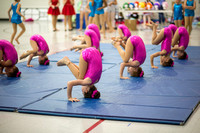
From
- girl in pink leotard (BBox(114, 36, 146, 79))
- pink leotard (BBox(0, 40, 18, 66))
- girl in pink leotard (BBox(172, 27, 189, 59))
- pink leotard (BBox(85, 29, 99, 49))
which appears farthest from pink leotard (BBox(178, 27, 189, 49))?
pink leotard (BBox(0, 40, 18, 66))

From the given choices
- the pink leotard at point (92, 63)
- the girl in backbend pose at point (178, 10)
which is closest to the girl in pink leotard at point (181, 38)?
the pink leotard at point (92, 63)

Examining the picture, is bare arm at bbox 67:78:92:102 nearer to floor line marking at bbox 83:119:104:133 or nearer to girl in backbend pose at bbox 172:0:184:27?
floor line marking at bbox 83:119:104:133

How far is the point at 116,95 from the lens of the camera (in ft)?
15.1

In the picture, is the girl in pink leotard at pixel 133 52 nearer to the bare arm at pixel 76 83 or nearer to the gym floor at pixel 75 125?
the bare arm at pixel 76 83

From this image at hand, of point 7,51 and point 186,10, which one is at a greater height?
point 186,10

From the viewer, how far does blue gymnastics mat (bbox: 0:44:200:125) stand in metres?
3.83

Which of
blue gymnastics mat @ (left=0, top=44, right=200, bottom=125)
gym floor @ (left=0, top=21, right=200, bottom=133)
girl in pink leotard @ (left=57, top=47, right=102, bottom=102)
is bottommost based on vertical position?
gym floor @ (left=0, top=21, right=200, bottom=133)

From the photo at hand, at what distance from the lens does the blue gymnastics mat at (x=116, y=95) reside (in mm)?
3834

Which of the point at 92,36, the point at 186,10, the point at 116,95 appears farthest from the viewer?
the point at 186,10

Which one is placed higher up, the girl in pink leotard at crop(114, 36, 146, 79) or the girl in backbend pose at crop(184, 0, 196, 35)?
the girl in backbend pose at crop(184, 0, 196, 35)

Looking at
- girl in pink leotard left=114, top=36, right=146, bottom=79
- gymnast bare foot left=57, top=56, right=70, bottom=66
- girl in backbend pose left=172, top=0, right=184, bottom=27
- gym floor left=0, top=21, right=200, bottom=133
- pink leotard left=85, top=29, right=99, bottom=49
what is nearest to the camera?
gym floor left=0, top=21, right=200, bottom=133

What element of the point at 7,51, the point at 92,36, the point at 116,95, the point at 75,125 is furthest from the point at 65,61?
the point at 92,36

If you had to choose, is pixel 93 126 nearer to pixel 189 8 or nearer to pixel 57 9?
pixel 189 8

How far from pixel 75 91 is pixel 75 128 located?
1.41 m
